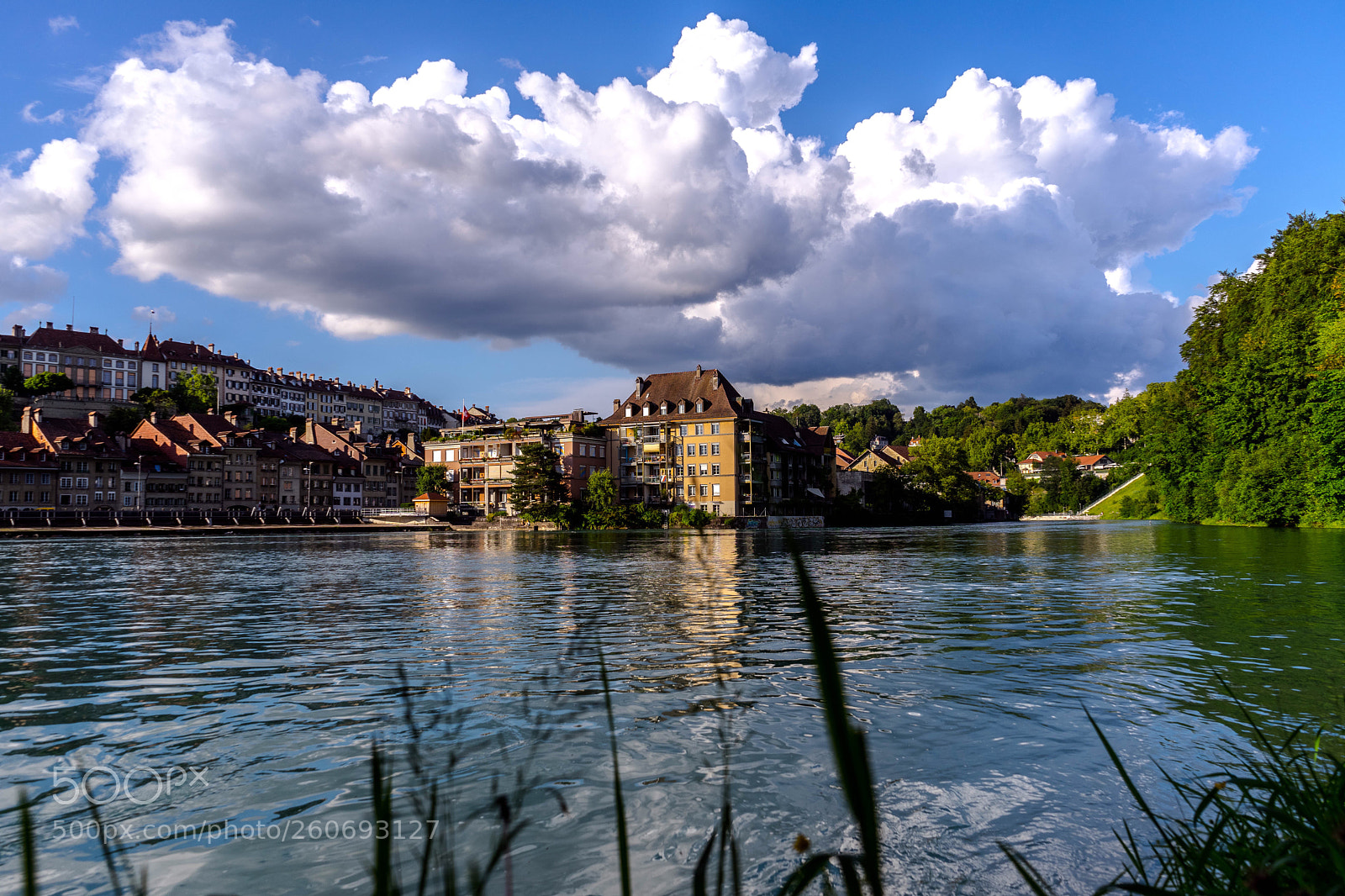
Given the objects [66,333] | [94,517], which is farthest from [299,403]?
[94,517]

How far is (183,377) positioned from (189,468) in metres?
48.5

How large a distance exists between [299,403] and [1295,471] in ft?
493

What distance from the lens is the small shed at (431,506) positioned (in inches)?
3664

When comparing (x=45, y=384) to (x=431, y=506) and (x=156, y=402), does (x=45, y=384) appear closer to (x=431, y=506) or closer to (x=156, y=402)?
(x=156, y=402)

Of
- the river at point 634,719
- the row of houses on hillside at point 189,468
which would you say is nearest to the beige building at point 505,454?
the row of houses on hillside at point 189,468

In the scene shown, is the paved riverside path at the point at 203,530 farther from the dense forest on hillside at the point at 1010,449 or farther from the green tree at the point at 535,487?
the dense forest on hillside at the point at 1010,449

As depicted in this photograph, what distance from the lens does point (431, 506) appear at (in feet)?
307

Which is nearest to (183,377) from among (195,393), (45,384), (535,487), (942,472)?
(195,393)

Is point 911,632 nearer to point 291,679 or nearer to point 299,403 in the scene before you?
point 291,679

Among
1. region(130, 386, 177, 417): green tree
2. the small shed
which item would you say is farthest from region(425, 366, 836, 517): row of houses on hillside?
region(130, 386, 177, 417): green tree

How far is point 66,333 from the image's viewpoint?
12381 cm

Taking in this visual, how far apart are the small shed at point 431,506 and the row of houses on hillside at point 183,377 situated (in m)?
46.8

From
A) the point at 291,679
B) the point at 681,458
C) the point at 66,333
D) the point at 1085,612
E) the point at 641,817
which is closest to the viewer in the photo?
the point at 641,817

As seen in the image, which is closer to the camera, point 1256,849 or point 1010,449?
point 1256,849
